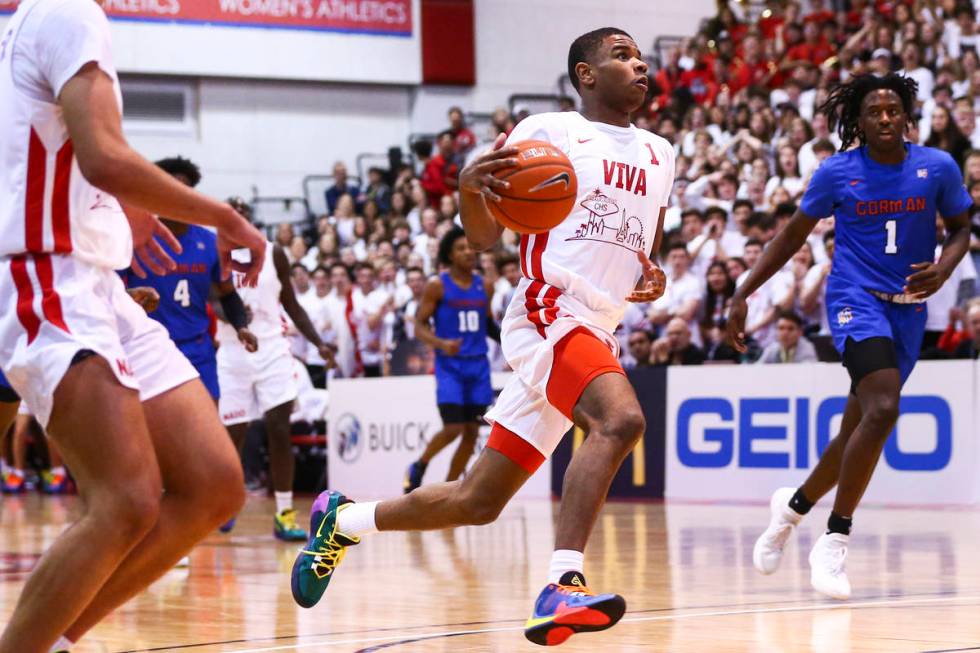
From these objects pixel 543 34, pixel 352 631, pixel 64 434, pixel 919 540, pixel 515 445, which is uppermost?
pixel 543 34

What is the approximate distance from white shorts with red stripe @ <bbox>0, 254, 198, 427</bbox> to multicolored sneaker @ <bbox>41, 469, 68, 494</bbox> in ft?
44.9

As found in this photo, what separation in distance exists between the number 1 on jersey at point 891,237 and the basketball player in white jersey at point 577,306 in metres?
1.56

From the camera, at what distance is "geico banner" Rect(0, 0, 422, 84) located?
78.4 ft

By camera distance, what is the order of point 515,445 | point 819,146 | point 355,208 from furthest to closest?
point 355,208, point 819,146, point 515,445

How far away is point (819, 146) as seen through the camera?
562 inches

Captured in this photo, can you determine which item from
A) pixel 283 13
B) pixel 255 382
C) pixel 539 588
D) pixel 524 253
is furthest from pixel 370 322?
pixel 524 253

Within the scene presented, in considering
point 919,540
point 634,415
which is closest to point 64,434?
point 634,415

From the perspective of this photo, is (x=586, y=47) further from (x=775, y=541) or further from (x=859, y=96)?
(x=775, y=541)

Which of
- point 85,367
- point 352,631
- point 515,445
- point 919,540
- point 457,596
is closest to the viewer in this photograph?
point 85,367

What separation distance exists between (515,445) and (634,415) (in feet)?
1.65

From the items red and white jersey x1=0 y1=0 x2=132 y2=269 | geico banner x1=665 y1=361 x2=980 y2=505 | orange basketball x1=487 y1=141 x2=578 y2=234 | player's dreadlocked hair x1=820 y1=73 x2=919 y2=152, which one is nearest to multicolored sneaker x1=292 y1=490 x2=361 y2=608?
orange basketball x1=487 y1=141 x2=578 y2=234

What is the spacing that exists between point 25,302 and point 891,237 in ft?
14.2

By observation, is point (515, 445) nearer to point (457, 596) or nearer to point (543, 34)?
point (457, 596)

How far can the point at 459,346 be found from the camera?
488 inches
